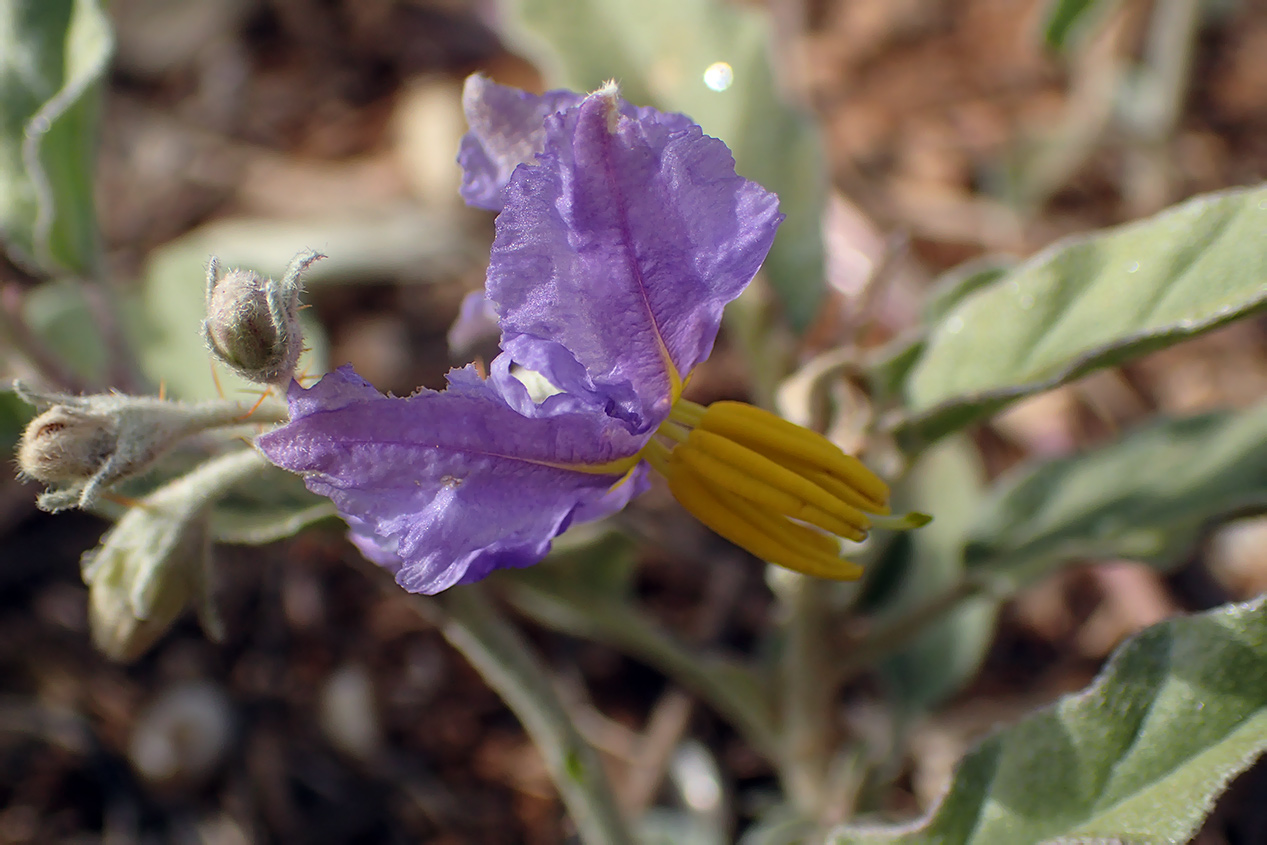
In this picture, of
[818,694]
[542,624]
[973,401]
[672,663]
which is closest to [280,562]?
[542,624]

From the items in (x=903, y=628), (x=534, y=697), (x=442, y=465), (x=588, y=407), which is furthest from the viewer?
(x=903, y=628)

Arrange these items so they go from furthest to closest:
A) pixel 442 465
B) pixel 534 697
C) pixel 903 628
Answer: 1. pixel 903 628
2. pixel 534 697
3. pixel 442 465

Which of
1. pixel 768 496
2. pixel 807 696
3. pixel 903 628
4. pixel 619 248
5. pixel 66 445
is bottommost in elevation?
pixel 807 696

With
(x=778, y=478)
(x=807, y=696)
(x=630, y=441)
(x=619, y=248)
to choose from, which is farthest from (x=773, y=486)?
(x=807, y=696)

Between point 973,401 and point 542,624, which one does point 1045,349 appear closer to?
point 973,401

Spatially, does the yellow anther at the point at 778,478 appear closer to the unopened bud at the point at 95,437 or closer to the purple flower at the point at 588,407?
the purple flower at the point at 588,407

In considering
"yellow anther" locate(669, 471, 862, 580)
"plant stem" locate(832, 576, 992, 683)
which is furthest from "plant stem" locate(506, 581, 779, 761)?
A: "yellow anther" locate(669, 471, 862, 580)

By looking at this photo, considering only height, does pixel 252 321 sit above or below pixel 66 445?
above

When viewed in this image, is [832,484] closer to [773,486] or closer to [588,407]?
[773,486]

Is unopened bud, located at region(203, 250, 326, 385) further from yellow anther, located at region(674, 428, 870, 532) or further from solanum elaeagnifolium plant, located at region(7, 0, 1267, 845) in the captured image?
yellow anther, located at region(674, 428, 870, 532)
